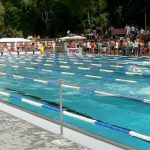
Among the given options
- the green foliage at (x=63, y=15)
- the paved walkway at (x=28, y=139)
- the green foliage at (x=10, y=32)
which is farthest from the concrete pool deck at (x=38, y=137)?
the green foliage at (x=10, y=32)

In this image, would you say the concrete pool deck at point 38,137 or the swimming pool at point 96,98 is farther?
the swimming pool at point 96,98

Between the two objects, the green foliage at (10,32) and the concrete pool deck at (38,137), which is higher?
the green foliage at (10,32)

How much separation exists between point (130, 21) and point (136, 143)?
44.2 metres

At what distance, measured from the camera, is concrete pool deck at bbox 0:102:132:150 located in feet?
18.1

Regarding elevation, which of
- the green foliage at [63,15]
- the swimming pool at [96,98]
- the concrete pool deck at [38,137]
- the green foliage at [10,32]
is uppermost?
the green foliage at [63,15]

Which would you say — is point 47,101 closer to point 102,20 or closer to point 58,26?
point 102,20

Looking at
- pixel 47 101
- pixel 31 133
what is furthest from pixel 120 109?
pixel 31 133

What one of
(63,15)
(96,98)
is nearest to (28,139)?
(96,98)

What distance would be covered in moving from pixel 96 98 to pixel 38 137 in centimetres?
635

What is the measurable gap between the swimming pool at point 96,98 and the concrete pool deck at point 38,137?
0.92 ft

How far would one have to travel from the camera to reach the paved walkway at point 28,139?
18.0 ft

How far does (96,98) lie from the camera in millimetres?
12250

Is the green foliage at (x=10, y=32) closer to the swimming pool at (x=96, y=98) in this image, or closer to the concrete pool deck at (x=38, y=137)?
the swimming pool at (x=96, y=98)

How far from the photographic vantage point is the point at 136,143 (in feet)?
24.0
